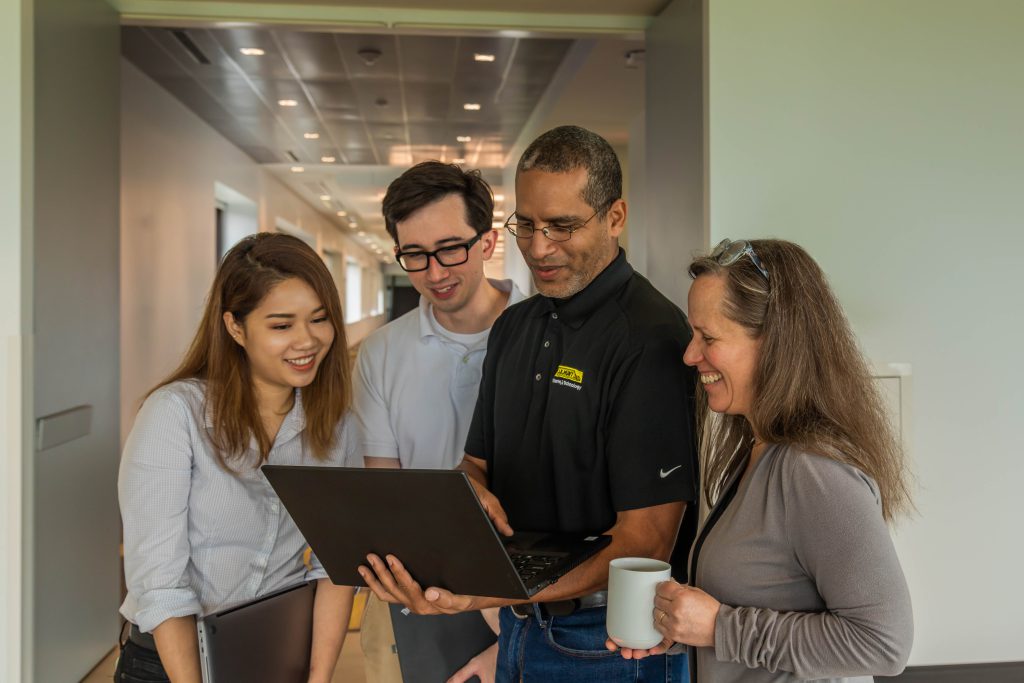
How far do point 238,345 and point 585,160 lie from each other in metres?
0.80

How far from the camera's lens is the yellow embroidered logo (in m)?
1.69

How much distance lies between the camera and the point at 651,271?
12.8ft

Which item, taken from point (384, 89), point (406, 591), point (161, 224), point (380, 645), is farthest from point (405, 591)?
point (161, 224)

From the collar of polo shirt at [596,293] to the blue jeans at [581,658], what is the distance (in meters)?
0.56

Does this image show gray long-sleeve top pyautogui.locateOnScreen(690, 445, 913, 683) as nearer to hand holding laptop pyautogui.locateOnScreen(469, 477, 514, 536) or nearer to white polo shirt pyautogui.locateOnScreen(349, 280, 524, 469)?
hand holding laptop pyautogui.locateOnScreen(469, 477, 514, 536)

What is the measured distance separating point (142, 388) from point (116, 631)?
3212 mm

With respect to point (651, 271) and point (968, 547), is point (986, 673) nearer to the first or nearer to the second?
point (968, 547)

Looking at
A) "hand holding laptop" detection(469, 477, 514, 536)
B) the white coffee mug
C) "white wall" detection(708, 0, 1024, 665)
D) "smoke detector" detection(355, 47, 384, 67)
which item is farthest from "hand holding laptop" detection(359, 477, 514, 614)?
"smoke detector" detection(355, 47, 384, 67)

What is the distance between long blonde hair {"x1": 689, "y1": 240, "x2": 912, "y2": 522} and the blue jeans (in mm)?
539

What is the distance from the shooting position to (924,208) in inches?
128

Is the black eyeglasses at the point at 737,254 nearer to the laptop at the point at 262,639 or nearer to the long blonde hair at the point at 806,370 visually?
the long blonde hair at the point at 806,370

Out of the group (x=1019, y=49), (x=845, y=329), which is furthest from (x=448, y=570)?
(x=1019, y=49)

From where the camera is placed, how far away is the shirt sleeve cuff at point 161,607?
1.60 meters

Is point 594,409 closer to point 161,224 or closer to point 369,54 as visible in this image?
point 369,54
